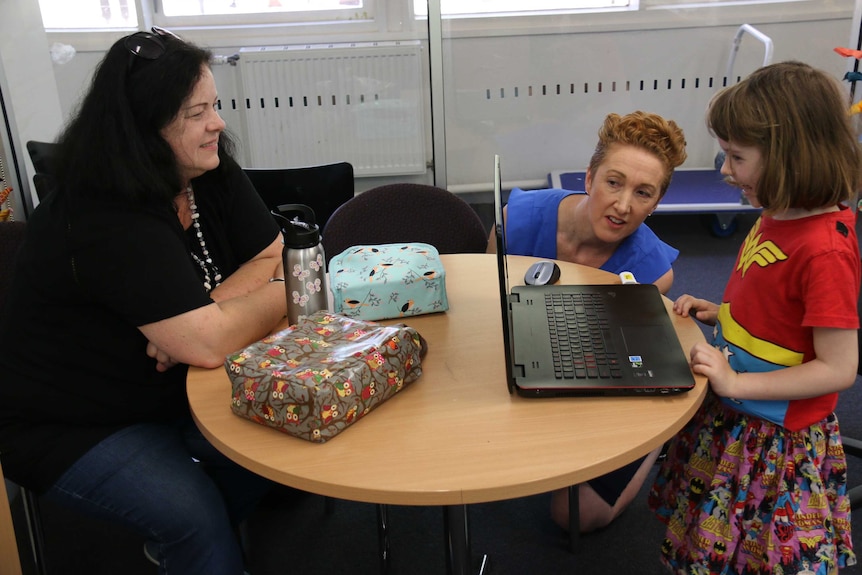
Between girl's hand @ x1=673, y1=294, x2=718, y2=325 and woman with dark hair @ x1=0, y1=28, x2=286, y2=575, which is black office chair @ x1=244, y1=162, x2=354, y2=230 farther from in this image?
girl's hand @ x1=673, y1=294, x2=718, y2=325

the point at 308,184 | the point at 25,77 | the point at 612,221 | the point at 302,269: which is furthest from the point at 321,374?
the point at 25,77

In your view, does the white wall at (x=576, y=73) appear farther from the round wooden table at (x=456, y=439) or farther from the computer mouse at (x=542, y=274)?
the round wooden table at (x=456, y=439)

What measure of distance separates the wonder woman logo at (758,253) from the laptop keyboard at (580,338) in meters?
0.26

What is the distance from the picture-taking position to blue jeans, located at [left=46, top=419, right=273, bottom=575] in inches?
53.2

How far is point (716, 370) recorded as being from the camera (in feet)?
4.02

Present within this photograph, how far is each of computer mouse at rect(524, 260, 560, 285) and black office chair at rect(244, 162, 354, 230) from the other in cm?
101

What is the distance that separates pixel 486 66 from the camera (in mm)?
3627

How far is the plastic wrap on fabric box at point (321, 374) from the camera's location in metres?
1.08

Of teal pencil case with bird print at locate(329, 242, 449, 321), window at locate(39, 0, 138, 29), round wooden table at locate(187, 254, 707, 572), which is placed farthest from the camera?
window at locate(39, 0, 138, 29)

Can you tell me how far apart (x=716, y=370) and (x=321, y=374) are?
63 cm

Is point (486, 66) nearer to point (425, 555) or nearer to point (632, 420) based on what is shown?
point (425, 555)

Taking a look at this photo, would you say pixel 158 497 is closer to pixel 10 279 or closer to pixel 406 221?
pixel 10 279

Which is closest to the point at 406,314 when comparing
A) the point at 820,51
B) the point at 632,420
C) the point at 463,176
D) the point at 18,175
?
the point at 632,420

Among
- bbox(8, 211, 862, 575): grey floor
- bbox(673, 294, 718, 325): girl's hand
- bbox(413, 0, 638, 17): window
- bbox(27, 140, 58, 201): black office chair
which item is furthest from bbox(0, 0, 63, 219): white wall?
bbox(673, 294, 718, 325): girl's hand
